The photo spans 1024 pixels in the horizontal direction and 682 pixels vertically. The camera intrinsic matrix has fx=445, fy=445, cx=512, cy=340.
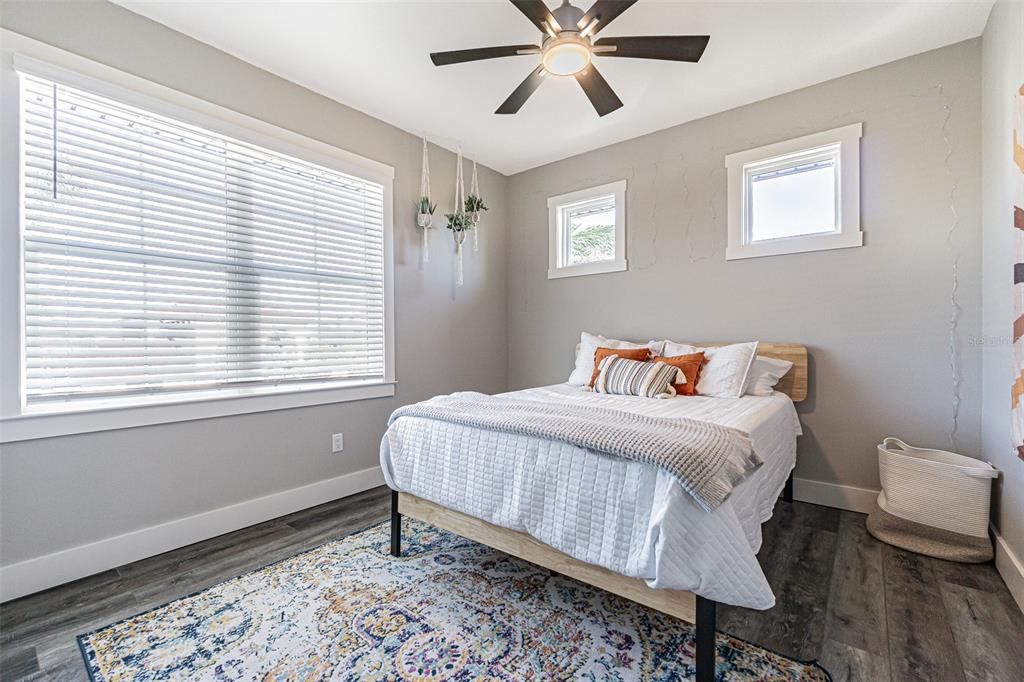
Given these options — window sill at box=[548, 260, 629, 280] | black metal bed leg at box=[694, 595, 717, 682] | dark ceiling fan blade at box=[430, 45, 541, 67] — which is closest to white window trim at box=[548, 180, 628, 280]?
window sill at box=[548, 260, 629, 280]

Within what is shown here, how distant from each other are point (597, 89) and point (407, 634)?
101 inches

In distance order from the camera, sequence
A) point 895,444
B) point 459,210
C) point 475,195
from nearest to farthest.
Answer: point 895,444, point 459,210, point 475,195

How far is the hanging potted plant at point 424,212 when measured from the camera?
11.6 ft

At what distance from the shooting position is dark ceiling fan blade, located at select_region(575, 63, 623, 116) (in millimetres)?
2129

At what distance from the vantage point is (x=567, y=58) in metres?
1.94

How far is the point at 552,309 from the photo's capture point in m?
4.22

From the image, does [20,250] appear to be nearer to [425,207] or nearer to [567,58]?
[425,207]

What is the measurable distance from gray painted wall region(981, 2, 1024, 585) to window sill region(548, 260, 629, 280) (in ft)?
6.88

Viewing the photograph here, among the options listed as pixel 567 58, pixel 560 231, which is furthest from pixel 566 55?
pixel 560 231

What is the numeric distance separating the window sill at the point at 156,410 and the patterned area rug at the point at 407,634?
903 mm

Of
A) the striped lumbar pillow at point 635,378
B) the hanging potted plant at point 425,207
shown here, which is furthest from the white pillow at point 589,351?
the hanging potted plant at point 425,207

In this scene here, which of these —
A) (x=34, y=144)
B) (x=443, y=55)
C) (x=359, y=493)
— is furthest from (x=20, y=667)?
(x=443, y=55)

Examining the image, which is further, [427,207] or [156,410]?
[427,207]

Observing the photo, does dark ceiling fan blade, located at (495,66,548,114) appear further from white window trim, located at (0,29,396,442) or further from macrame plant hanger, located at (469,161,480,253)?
macrame plant hanger, located at (469,161,480,253)
